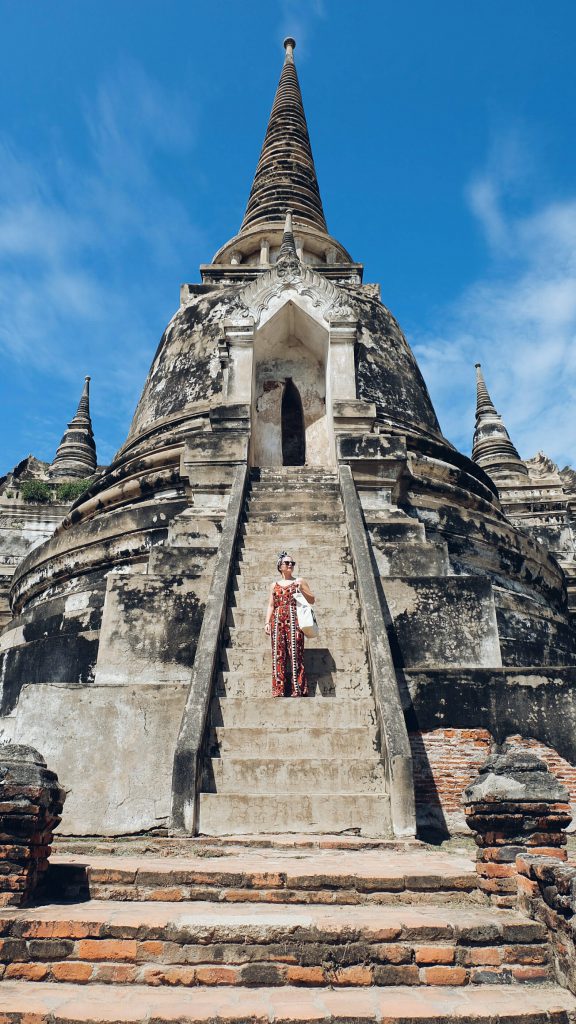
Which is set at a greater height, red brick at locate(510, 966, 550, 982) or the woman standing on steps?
the woman standing on steps

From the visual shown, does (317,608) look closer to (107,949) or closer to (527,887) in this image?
(527,887)

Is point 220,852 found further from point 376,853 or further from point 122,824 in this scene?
point 122,824

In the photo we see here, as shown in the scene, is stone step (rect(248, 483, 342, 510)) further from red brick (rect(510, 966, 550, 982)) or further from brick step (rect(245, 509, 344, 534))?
red brick (rect(510, 966, 550, 982))

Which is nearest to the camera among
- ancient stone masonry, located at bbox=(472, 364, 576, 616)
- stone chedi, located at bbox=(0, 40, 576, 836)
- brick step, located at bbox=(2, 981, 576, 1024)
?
brick step, located at bbox=(2, 981, 576, 1024)

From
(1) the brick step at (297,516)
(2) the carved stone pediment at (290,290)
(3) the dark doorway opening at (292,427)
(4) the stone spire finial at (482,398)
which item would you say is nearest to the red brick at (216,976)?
(1) the brick step at (297,516)

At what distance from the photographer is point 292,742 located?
513 cm

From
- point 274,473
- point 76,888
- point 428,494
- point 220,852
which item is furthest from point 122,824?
point 428,494

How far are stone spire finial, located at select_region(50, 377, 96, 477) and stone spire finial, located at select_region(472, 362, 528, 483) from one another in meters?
11.7

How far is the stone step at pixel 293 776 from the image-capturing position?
4824 mm

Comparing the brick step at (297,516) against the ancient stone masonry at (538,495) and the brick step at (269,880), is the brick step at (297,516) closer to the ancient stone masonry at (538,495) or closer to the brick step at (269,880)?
the brick step at (269,880)

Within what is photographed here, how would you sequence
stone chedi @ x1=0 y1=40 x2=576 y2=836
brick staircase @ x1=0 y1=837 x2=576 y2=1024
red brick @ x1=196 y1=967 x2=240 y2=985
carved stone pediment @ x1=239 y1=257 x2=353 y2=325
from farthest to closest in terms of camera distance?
carved stone pediment @ x1=239 y1=257 x2=353 y2=325 < stone chedi @ x1=0 y1=40 x2=576 y2=836 < red brick @ x1=196 y1=967 x2=240 y2=985 < brick staircase @ x1=0 y1=837 x2=576 y2=1024

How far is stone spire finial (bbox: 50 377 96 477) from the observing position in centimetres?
2166

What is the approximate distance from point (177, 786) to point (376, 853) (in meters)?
1.26

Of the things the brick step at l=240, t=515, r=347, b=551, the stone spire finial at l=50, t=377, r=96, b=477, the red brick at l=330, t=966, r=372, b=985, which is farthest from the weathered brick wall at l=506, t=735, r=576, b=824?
the stone spire finial at l=50, t=377, r=96, b=477
